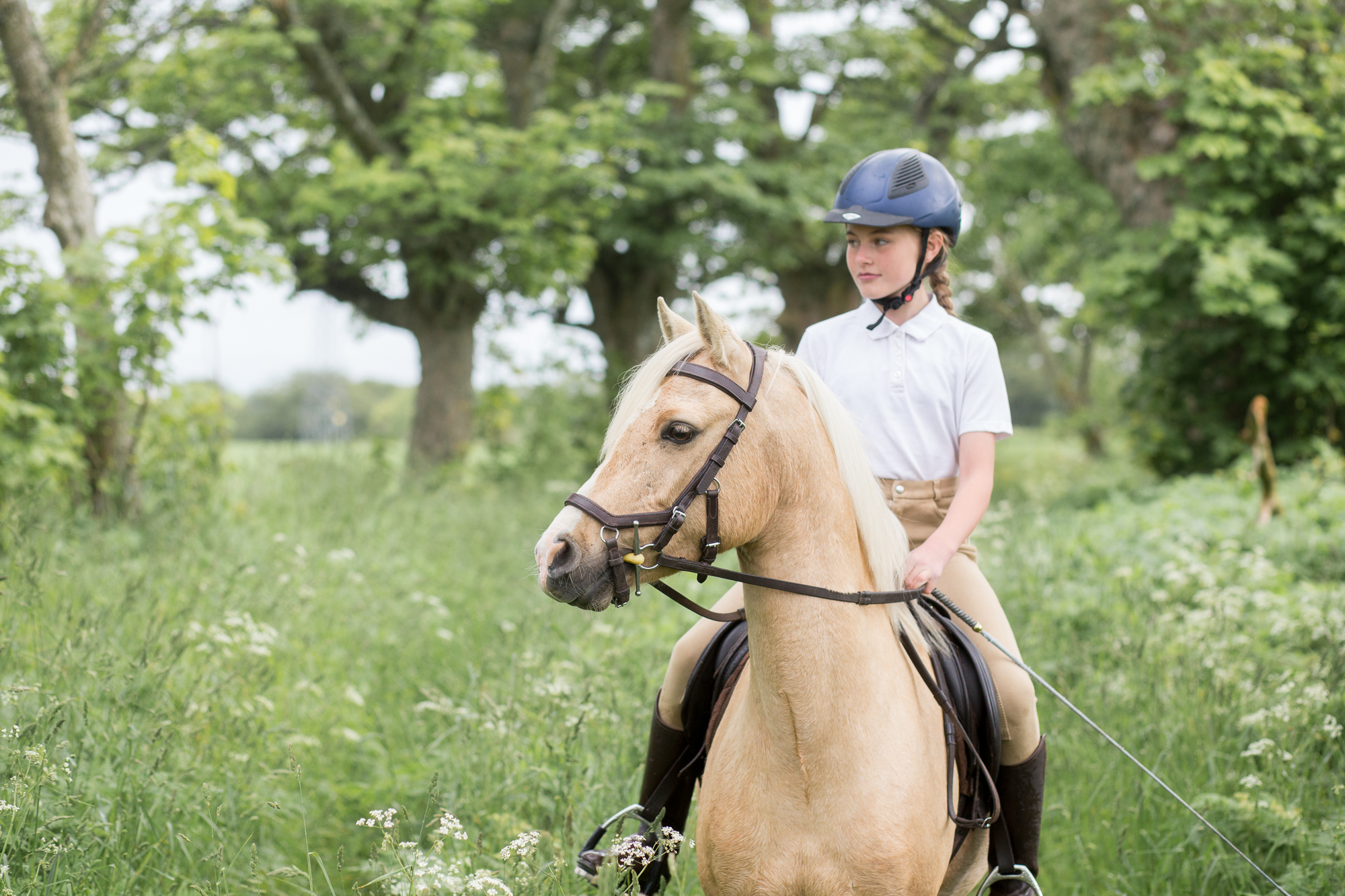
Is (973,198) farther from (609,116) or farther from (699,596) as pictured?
(699,596)

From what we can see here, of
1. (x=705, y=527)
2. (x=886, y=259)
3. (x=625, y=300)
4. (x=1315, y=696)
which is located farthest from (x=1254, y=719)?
(x=625, y=300)

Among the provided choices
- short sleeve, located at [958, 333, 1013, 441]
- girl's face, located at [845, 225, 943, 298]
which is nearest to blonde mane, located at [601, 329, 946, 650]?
short sleeve, located at [958, 333, 1013, 441]

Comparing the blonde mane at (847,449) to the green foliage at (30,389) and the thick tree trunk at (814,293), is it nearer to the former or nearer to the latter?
the green foliage at (30,389)

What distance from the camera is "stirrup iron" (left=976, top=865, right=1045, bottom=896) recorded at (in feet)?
9.45

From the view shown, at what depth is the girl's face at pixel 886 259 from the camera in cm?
278

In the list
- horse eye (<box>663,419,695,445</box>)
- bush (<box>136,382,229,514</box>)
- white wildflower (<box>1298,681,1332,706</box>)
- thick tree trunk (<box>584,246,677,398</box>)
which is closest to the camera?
horse eye (<box>663,419,695,445</box>)

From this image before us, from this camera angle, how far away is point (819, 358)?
2951mm

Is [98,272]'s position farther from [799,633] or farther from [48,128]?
[799,633]

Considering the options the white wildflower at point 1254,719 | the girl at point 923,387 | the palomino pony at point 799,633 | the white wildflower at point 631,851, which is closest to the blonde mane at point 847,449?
the palomino pony at point 799,633

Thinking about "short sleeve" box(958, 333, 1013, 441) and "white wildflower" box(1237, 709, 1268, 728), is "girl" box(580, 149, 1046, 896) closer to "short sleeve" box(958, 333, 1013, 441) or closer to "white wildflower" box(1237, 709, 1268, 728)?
"short sleeve" box(958, 333, 1013, 441)

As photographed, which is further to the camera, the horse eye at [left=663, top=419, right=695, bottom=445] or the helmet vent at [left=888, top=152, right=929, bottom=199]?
the helmet vent at [left=888, top=152, right=929, bottom=199]

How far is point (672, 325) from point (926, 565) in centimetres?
94

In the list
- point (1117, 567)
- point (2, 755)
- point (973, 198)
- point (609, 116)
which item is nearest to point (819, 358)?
point (2, 755)

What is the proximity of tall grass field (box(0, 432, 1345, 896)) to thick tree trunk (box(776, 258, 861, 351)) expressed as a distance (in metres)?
10.0
